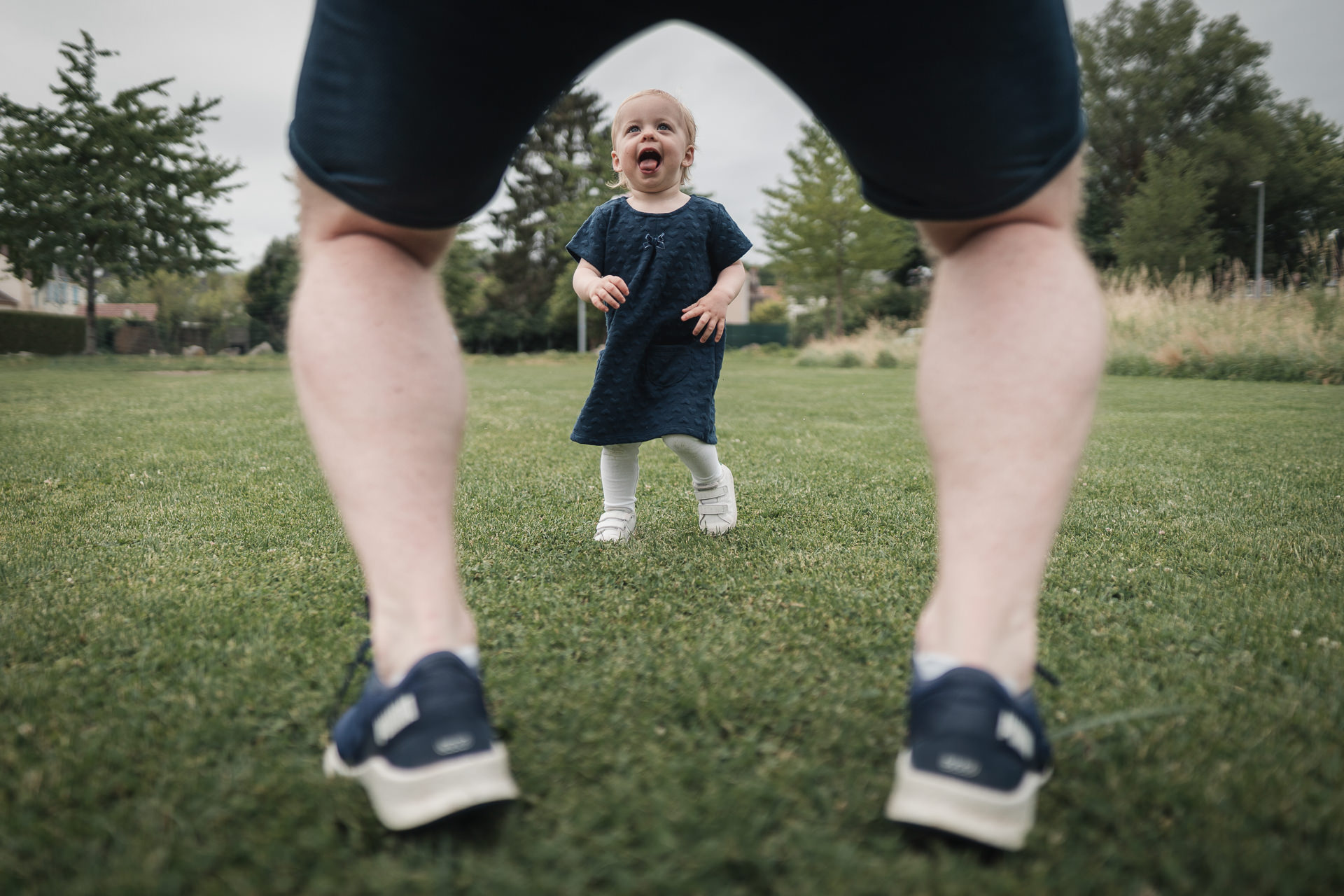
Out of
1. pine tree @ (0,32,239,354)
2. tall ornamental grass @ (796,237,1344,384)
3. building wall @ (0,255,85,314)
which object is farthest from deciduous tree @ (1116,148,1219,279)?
building wall @ (0,255,85,314)

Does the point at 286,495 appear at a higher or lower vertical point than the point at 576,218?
lower

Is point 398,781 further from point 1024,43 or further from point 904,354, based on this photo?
point 904,354

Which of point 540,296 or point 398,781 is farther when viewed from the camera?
point 540,296

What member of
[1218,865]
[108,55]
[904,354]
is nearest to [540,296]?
[108,55]

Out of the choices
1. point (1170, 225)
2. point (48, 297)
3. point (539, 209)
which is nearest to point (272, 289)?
point (539, 209)

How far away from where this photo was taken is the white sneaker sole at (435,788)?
3.00ft

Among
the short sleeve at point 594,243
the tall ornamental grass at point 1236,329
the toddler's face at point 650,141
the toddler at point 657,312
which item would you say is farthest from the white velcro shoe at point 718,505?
the tall ornamental grass at point 1236,329

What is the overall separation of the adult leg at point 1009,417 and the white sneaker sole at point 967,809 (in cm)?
13

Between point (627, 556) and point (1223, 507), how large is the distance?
2329 millimetres

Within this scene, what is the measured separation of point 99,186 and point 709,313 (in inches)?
1070

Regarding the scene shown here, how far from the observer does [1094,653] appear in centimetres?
162

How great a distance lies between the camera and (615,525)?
273 centimetres

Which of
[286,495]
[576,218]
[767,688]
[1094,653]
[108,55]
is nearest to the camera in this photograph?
[767,688]

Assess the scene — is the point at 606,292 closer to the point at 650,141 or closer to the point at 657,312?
the point at 657,312
